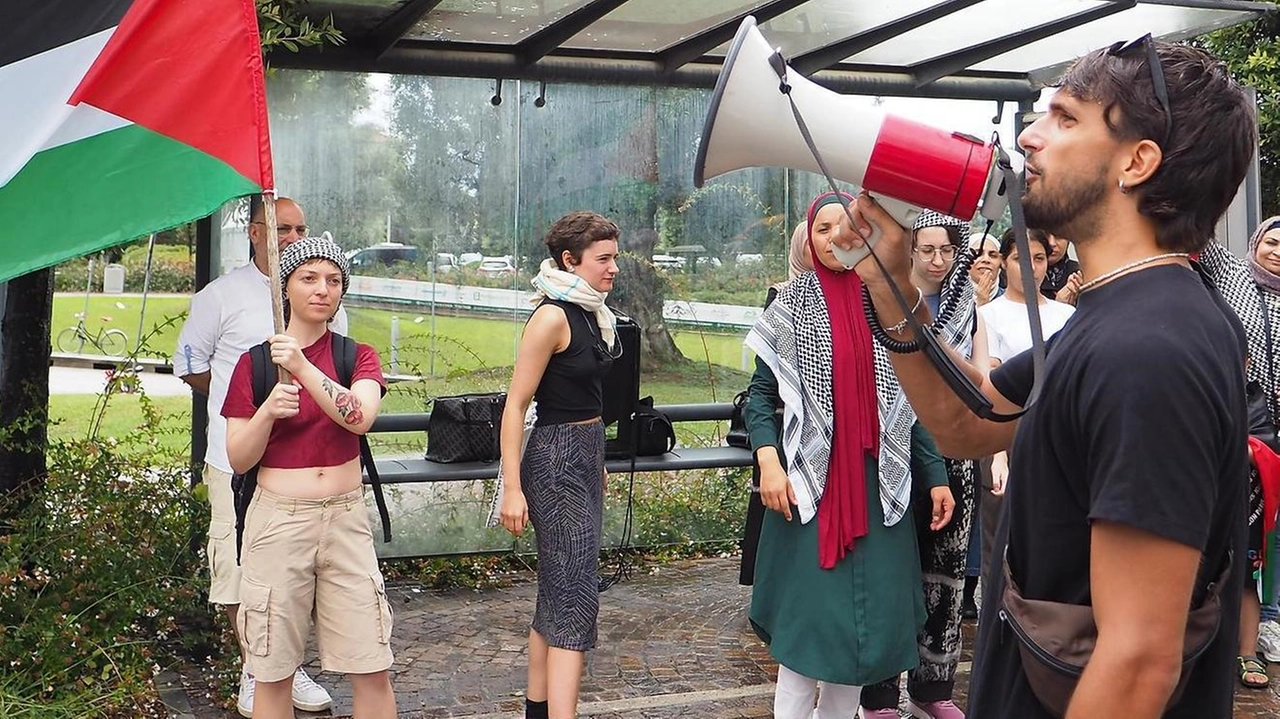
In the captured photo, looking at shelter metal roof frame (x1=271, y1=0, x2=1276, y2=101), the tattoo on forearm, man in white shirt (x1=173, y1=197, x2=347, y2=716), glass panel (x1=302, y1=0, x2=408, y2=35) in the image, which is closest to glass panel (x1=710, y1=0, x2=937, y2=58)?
shelter metal roof frame (x1=271, y1=0, x2=1276, y2=101)

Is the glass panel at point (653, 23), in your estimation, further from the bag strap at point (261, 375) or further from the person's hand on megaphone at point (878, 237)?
the person's hand on megaphone at point (878, 237)

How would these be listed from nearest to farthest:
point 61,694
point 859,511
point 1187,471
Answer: point 1187,471 < point 859,511 < point 61,694

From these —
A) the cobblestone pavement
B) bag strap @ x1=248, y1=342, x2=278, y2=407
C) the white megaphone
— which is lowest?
the cobblestone pavement

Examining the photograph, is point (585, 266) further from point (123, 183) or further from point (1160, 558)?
point (1160, 558)

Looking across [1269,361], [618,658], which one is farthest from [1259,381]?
[618,658]

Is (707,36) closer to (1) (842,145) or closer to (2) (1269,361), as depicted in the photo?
(2) (1269,361)

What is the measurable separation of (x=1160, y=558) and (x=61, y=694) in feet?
14.3

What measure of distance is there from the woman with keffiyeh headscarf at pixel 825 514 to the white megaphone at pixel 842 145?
2.12 m

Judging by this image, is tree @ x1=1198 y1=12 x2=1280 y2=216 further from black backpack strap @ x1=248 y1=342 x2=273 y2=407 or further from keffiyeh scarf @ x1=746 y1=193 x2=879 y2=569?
black backpack strap @ x1=248 y1=342 x2=273 y2=407

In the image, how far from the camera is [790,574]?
4.59 meters

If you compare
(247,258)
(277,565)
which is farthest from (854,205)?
(247,258)

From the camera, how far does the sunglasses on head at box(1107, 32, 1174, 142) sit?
81.6 inches

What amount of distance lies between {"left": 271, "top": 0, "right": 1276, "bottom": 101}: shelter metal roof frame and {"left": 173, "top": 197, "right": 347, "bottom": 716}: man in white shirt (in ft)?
6.29

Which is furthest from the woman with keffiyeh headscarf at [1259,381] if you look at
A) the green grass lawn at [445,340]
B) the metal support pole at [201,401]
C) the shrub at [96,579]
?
the metal support pole at [201,401]
